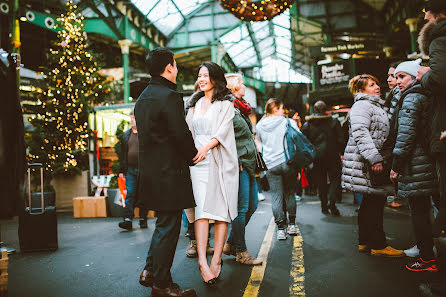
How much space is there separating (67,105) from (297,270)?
10.0 m

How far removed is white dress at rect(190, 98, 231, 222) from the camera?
146 inches

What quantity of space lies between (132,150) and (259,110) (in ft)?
88.3

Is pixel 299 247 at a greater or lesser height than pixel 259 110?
lesser

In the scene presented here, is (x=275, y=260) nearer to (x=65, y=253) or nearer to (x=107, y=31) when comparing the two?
(x=65, y=253)

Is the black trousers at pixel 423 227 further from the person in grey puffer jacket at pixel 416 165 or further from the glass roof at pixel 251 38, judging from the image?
the glass roof at pixel 251 38

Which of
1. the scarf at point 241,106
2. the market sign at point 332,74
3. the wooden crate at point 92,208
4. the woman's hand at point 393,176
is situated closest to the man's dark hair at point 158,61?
the scarf at point 241,106

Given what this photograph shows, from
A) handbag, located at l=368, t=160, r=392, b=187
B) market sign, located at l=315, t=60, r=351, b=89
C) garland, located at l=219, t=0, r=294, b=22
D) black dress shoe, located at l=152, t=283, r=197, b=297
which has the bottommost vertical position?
black dress shoe, located at l=152, t=283, r=197, b=297

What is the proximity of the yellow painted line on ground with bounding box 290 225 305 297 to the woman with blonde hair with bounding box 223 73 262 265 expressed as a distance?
1.40ft

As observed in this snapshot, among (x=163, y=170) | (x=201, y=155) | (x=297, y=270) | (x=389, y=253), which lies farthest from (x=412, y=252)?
(x=163, y=170)

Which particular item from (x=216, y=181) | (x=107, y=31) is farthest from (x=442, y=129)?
(x=107, y=31)

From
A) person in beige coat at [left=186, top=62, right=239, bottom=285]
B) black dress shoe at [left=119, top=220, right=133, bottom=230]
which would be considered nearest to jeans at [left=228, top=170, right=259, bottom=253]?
person in beige coat at [left=186, top=62, right=239, bottom=285]

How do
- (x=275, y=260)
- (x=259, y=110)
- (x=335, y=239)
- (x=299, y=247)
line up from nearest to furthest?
(x=275, y=260), (x=299, y=247), (x=335, y=239), (x=259, y=110)

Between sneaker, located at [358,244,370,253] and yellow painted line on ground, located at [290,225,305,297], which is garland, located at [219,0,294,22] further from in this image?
sneaker, located at [358,244,370,253]

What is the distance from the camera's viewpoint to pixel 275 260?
445cm
